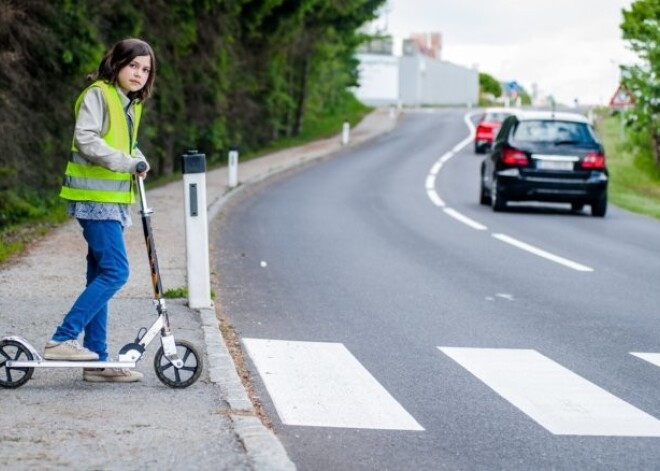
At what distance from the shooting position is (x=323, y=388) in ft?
24.3

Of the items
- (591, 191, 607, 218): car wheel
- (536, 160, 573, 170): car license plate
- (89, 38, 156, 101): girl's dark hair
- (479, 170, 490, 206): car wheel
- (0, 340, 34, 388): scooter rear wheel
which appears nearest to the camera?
(0, 340, 34, 388): scooter rear wheel

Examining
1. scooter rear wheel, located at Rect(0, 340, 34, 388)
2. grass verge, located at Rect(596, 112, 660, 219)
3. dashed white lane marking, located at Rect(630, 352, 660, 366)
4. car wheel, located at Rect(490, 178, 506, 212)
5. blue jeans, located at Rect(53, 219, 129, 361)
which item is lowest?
grass verge, located at Rect(596, 112, 660, 219)

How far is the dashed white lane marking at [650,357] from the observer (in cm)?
850

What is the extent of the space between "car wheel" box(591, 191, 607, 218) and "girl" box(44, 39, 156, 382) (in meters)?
16.4

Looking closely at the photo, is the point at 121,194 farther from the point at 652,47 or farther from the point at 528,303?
the point at 652,47

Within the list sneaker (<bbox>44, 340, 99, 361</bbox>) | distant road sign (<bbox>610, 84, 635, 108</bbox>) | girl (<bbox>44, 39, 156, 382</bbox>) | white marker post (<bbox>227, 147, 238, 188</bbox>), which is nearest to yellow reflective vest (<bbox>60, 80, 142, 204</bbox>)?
girl (<bbox>44, 39, 156, 382</bbox>)

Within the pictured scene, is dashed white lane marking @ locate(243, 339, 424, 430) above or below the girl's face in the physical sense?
below

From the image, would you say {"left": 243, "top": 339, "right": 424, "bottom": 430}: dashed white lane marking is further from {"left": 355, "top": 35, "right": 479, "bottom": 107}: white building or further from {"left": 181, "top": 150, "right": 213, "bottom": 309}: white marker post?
{"left": 355, "top": 35, "right": 479, "bottom": 107}: white building

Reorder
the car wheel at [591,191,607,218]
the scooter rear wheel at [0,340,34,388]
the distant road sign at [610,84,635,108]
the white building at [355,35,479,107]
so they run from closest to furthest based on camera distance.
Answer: the scooter rear wheel at [0,340,34,388], the car wheel at [591,191,607,218], the distant road sign at [610,84,635,108], the white building at [355,35,479,107]

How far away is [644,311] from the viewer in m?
11.0

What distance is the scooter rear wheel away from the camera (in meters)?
6.67

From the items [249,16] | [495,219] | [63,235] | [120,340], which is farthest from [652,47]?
[120,340]

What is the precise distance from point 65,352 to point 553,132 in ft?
54.0

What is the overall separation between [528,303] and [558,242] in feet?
20.3
